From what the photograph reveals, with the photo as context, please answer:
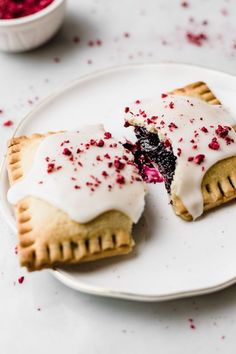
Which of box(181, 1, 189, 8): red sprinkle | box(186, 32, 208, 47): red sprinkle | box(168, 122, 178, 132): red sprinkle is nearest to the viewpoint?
box(168, 122, 178, 132): red sprinkle

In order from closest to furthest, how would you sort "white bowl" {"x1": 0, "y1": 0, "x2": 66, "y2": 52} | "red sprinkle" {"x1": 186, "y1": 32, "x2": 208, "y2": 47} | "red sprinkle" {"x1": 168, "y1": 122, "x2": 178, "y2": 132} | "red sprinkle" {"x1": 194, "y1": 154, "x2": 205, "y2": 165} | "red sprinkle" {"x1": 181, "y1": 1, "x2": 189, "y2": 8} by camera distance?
"red sprinkle" {"x1": 194, "y1": 154, "x2": 205, "y2": 165}
"red sprinkle" {"x1": 168, "y1": 122, "x2": 178, "y2": 132}
"white bowl" {"x1": 0, "y1": 0, "x2": 66, "y2": 52}
"red sprinkle" {"x1": 186, "y1": 32, "x2": 208, "y2": 47}
"red sprinkle" {"x1": 181, "y1": 1, "x2": 189, "y2": 8}

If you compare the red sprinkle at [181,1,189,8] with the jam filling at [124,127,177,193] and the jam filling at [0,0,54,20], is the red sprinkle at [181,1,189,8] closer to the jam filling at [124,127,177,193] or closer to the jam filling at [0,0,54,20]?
the jam filling at [0,0,54,20]

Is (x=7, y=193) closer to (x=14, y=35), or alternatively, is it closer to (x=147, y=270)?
(x=147, y=270)

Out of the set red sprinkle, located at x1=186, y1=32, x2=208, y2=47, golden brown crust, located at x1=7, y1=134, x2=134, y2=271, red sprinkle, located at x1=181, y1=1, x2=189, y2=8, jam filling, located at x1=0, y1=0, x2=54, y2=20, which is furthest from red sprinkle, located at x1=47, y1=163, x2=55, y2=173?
red sprinkle, located at x1=181, y1=1, x2=189, y2=8

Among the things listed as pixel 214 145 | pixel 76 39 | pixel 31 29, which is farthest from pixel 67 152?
pixel 76 39

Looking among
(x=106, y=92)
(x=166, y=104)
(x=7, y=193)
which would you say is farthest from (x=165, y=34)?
(x=7, y=193)

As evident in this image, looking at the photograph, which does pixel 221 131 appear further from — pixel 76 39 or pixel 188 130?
pixel 76 39
